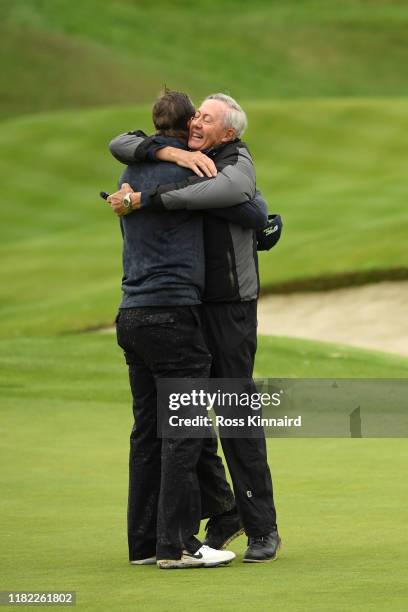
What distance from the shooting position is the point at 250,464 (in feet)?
23.1

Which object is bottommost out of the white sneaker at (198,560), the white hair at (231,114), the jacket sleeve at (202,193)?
the white sneaker at (198,560)

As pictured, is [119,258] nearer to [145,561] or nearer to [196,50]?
[145,561]

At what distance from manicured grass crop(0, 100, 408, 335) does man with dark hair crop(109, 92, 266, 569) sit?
14796 mm

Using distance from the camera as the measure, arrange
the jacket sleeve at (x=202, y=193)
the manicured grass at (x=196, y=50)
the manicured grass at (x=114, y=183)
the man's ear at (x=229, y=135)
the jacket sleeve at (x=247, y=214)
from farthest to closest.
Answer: the manicured grass at (x=196, y=50), the manicured grass at (x=114, y=183), the man's ear at (x=229, y=135), the jacket sleeve at (x=247, y=214), the jacket sleeve at (x=202, y=193)

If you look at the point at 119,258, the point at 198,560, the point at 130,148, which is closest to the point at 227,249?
the point at 130,148

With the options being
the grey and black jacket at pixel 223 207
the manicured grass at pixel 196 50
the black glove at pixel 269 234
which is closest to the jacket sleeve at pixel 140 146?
the grey and black jacket at pixel 223 207

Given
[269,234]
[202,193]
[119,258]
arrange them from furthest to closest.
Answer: [119,258] → [269,234] → [202,193]

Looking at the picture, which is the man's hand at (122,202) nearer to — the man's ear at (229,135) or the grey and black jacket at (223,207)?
the grey and black jacket at (223,207)

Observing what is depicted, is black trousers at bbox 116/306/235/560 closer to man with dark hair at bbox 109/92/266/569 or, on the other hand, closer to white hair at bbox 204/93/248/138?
man with dark hair at bbox 109/92/266/569

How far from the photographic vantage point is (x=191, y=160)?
6.88 metres

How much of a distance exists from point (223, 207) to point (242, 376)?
0.78 m

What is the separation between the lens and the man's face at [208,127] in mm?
6980

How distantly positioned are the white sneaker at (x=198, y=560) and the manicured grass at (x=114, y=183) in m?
15.0

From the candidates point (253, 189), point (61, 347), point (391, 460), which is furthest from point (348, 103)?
point (253, 189)
